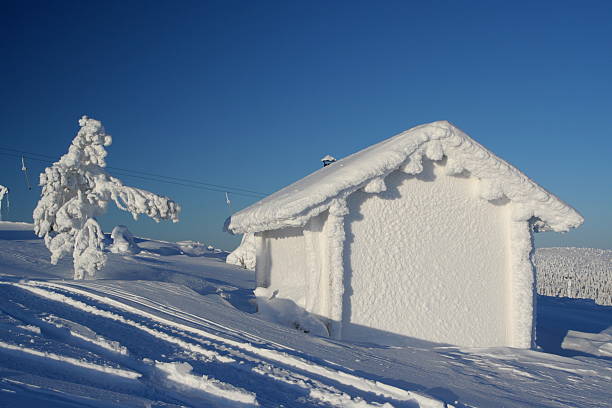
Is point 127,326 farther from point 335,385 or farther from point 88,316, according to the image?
point 335,385

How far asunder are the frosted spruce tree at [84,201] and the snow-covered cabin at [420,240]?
239cm

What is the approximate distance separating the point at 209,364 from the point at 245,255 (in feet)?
56.5

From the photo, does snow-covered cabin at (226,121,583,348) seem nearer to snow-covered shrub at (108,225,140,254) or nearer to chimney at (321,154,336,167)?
chimney at (321,154,336,167)

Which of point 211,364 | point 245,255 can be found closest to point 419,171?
point 211,364

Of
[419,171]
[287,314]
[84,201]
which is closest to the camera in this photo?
[419,171]

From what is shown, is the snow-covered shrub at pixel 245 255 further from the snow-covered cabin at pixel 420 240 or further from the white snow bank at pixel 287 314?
the white snow bank at pixel 287 314

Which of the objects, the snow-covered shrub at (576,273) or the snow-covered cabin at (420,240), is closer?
the snow-covered cabin at (420,240)

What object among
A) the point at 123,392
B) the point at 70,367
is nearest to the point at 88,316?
the point at 70,367

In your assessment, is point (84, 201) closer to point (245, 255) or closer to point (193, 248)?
point (245, 255)

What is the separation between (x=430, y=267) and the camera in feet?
25.4

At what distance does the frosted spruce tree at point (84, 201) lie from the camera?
31.5ft

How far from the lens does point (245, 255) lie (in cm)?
2083

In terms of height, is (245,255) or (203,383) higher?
(203,383)

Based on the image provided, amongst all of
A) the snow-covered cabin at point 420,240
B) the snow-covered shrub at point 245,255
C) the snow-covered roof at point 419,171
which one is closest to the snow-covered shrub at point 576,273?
the snow-covered cabin at point 420,240
